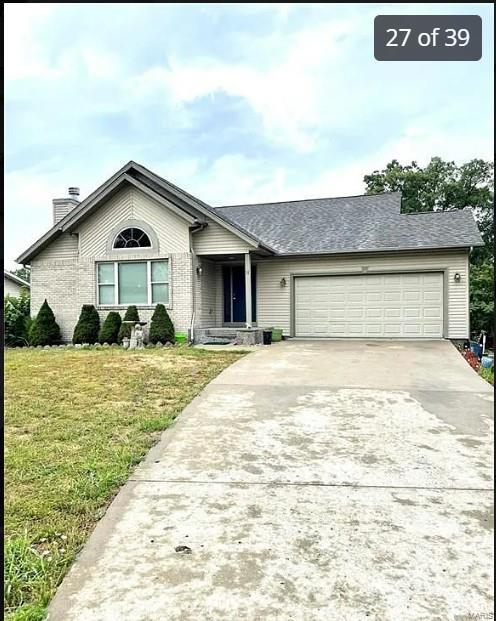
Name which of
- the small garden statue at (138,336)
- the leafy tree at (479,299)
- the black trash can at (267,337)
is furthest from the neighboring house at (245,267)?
the leafy tree at (479,299)

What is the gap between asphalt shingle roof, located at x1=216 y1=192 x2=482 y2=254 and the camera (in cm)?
1340

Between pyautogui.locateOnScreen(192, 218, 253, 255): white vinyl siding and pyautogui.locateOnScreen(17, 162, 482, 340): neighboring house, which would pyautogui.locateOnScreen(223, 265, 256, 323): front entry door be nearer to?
pyautogui.locateOnScreen(17, 162, 482, 340): neighboring house

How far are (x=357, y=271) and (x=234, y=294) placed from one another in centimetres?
398

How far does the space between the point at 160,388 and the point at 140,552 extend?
168 inches

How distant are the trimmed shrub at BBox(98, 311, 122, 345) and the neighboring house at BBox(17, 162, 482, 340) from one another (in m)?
0.51

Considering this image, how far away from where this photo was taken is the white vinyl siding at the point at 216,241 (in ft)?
42.1

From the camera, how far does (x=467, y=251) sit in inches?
512

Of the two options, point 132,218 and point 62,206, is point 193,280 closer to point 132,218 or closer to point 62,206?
point 132,218

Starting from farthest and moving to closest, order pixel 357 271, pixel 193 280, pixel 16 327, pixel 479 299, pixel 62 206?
1. pixel 479 299
2. pixel 62 206
3. pixel 16 327
4. pixel 357 271
5. pixel 193 280

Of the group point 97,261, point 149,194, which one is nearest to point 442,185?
point 149,194

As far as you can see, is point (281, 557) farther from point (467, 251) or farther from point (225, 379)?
point (467, 251)

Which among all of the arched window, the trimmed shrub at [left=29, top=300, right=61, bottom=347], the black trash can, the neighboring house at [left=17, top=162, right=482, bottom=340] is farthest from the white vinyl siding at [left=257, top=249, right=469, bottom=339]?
the trimmed shrub at [left=29, top=300, right=61, bottom=347]

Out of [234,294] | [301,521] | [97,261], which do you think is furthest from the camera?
[234,294]

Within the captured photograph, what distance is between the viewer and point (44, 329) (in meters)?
13.5
